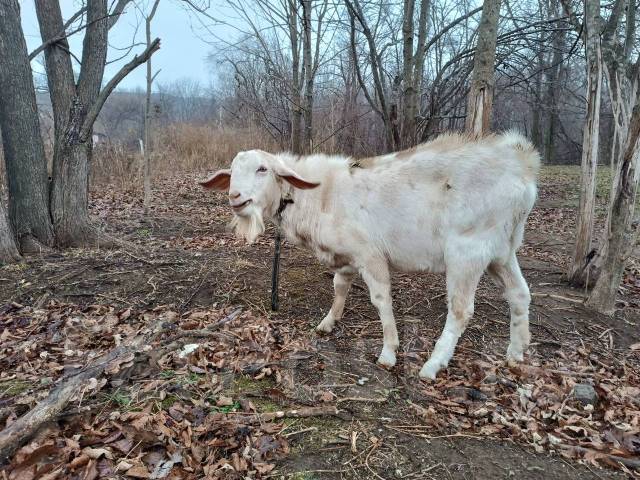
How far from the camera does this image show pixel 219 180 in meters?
3.85

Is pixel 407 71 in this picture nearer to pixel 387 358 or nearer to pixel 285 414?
pixel 387 358

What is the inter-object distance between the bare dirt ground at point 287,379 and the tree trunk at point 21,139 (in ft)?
1.86

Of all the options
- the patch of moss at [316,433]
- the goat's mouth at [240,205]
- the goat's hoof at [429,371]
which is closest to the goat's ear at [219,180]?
the goat's mouth at [240,205]

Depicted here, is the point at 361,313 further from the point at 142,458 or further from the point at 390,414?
the point at 142,458

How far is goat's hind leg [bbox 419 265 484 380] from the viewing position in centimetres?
326

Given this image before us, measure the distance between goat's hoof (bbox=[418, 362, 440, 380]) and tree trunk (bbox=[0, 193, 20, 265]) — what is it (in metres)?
4.51

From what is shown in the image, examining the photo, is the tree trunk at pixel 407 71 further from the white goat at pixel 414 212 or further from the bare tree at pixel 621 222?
the white goat at pixel 414 212

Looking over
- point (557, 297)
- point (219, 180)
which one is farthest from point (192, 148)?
point (557, 297)

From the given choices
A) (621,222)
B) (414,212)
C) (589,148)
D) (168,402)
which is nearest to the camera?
(168,402)

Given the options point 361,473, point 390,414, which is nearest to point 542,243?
point 390,414

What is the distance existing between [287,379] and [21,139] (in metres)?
4.56

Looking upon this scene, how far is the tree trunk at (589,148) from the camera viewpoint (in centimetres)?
455

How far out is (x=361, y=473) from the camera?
2297 millimetres

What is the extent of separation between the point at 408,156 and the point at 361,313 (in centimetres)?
170
